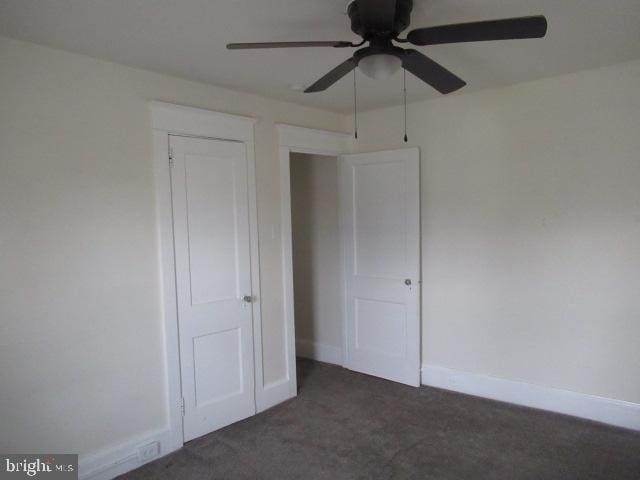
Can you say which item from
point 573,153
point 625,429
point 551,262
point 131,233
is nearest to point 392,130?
point 573,153

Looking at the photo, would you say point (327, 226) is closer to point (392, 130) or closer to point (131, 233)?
point (392, 130)

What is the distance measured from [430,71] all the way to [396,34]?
0.31 metres

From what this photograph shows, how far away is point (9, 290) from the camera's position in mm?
2111

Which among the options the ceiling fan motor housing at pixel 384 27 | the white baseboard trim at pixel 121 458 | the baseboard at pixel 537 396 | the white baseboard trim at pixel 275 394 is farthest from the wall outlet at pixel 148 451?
the ceiling fan motor housing at pixel 384 27

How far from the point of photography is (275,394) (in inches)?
134

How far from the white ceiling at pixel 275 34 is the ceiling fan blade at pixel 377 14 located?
12.1 inches

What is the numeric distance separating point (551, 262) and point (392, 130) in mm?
1725

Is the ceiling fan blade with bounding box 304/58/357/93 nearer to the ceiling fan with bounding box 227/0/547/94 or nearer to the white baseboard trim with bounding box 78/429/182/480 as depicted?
the ceiling fan with bounding box 227/0/547/94

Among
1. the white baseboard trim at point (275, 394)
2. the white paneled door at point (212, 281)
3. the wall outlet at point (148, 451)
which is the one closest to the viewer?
the wall outlet at point (148, 451)

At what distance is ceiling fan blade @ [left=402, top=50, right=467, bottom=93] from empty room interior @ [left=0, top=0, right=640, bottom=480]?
0.06 feet

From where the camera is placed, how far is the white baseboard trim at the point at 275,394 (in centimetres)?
332

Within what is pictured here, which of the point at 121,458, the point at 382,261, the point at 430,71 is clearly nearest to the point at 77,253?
the point at 121,458

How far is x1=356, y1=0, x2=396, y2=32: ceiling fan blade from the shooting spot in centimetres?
144

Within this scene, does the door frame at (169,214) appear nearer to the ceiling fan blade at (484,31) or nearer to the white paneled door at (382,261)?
the white paneled door at (382,261)
